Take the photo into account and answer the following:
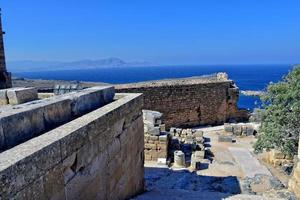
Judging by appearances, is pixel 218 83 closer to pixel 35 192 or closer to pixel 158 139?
pixel 158 139

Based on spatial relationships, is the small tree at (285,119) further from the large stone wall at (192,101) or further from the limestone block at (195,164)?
the large stone wall at (192,101)

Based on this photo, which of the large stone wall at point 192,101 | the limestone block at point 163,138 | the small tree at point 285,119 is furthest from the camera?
the large stone wall at point 192,101

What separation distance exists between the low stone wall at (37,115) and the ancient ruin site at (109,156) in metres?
0.01

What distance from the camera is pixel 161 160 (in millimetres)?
11617

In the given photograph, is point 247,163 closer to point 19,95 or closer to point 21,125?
point 19,95

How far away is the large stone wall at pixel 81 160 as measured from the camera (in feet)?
8.63

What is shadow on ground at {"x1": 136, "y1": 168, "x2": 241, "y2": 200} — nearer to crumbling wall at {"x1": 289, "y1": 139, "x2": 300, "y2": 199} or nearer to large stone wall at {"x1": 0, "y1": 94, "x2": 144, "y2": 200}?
crumbling wall at {"x1": 289, "y1": 139, "x2": 300, "y2": 199}

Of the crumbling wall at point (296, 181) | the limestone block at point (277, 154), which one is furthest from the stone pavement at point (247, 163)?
the crumbling wall at point (296, 181)

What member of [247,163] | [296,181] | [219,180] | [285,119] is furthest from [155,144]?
[296,181]

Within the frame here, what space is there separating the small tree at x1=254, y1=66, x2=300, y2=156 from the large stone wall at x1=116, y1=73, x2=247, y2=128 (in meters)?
8.22

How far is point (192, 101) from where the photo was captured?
19.4m

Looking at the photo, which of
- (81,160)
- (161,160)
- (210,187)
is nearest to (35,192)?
(81,160)

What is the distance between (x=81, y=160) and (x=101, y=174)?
2.39 feet

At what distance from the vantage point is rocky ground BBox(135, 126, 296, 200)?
733 centimetres
